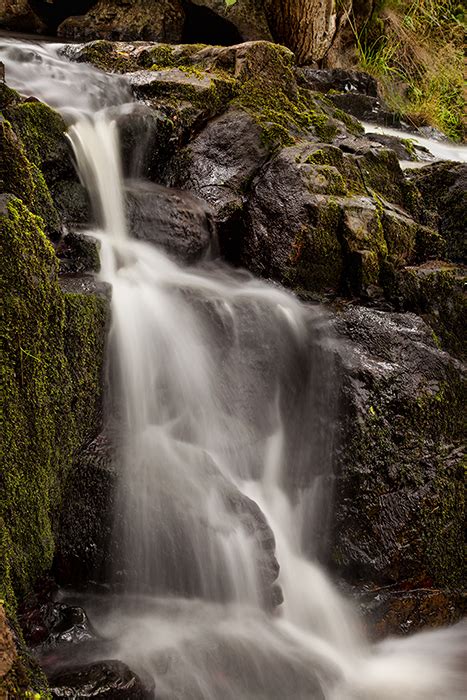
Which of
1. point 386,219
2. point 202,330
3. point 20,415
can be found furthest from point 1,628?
point 386,219

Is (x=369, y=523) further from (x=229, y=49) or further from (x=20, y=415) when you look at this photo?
(x=229, y=49)

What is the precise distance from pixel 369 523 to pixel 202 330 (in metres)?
1.37

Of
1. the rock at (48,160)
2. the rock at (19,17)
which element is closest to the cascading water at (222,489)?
the rock at (48,160)

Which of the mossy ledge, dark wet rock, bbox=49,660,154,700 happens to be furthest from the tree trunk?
dark wet rock, bbox=49,660,154,700

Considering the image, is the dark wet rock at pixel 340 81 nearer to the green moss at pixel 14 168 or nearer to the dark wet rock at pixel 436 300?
the dark wet rock at pixel 436 300

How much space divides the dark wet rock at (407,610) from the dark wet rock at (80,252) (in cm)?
228

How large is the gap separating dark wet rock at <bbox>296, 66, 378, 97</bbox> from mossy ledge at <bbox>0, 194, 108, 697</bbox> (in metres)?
6.17

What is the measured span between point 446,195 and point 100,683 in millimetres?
4795

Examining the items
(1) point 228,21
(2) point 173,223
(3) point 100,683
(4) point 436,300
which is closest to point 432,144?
(1) point 228,21

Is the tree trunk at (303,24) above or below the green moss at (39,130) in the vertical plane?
above

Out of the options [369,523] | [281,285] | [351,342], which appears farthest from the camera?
[281,285]

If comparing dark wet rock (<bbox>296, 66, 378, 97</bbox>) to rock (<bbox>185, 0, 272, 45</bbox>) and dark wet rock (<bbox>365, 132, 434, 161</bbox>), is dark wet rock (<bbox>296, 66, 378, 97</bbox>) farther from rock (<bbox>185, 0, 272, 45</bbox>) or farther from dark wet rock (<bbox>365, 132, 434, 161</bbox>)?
dark wet rock (<bbox>365, 132, 434, 161</bbox>)

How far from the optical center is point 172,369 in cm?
344

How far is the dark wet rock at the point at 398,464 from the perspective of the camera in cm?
322
